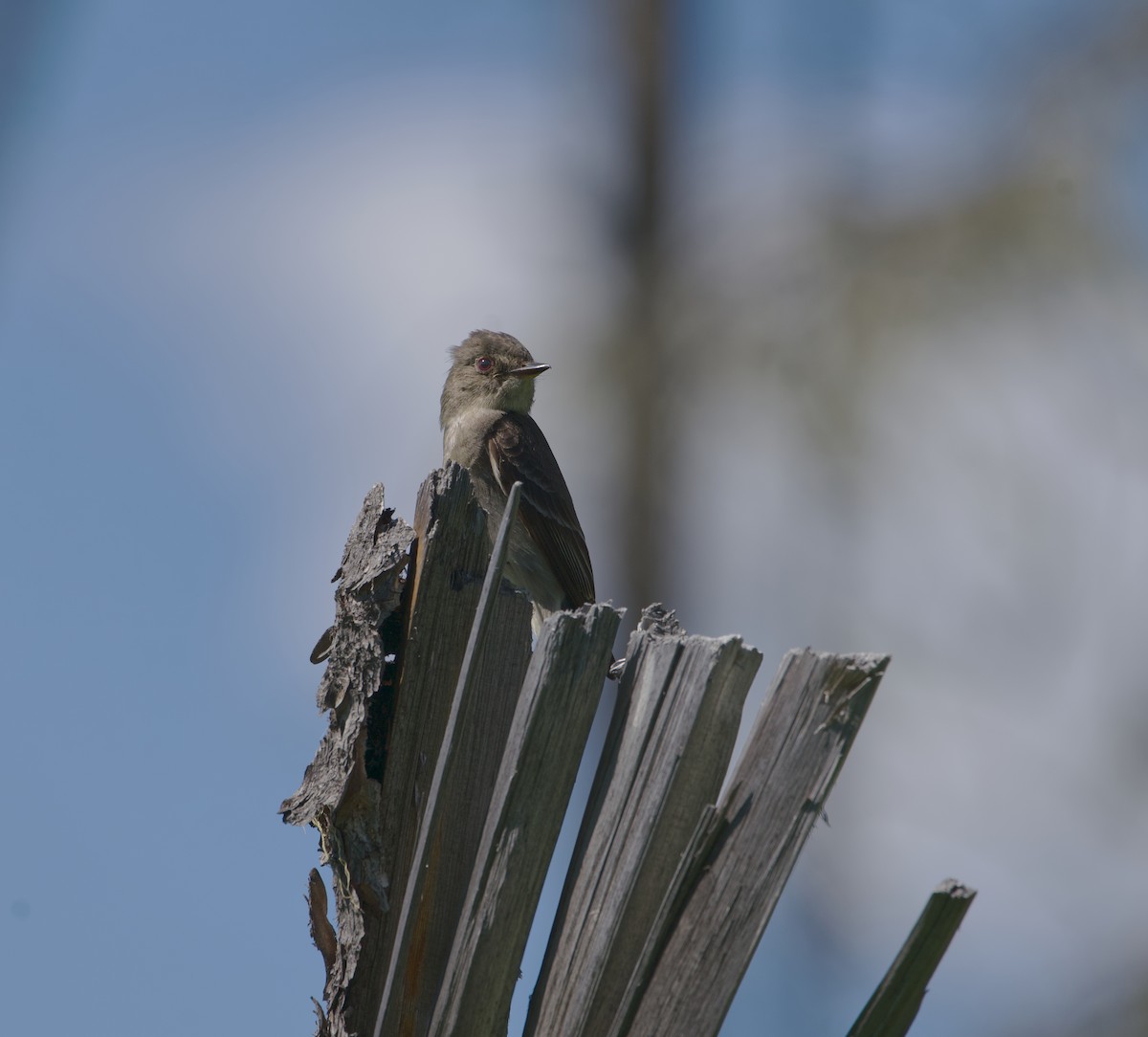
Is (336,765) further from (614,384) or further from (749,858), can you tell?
(614,384)

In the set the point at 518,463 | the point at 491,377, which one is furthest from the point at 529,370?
the point at 518,463

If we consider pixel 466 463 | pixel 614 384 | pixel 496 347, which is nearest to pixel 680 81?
pixel 614 384

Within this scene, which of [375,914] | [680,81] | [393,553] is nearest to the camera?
[375,914]

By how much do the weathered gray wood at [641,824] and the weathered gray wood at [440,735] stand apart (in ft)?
0.96

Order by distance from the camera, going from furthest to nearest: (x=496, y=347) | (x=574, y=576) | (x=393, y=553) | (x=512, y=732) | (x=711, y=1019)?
(x=496, y=347) → (x=574, y=576) → (x=393, y=553) → (x=512, y=732) → (x=711, y=1019)

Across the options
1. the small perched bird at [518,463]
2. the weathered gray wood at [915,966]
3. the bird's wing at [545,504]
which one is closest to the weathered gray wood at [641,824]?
the weathered gray wood at [915,966]

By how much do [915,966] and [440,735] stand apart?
1.24m

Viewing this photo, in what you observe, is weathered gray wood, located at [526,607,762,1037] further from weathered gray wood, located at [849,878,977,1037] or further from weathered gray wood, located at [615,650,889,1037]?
weathered gray wood, located at [849,878,977,1037]

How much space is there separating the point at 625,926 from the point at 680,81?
345 inches

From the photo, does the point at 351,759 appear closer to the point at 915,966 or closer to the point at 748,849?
the point at 748,849

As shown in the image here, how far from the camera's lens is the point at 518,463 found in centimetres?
759

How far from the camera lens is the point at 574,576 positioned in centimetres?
737

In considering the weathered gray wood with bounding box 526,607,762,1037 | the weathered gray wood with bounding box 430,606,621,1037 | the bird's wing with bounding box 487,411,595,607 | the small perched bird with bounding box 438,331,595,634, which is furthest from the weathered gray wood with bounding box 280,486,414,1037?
the bird's wing with bounding box 487,411,595,607

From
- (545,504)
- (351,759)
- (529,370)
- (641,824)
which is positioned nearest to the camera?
(641,824)
